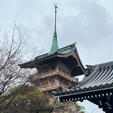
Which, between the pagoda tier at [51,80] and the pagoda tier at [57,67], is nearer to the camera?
the pagoda tier at [51,80]

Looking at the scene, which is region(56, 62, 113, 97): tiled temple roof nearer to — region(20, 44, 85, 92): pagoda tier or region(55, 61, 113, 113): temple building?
region(55, 61, 113, 113): temple building

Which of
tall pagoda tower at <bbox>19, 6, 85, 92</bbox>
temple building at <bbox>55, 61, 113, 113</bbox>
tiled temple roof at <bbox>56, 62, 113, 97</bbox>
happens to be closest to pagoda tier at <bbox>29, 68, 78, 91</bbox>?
tall pagoda tower at <bbox>19, 6, 85, 92</bbox>

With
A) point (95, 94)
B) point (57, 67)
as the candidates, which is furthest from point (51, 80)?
point (95, 94)

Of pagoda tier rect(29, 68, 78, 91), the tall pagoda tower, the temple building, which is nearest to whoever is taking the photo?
the temple building

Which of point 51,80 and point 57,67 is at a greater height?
point 57,67

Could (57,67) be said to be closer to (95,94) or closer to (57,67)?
(57,67)

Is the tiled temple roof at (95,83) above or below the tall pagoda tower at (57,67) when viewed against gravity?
below

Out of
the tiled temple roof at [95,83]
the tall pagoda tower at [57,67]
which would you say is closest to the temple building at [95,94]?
the tiled temple roof at [95,83]

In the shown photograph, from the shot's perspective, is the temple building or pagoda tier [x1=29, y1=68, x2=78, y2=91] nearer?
the temple building

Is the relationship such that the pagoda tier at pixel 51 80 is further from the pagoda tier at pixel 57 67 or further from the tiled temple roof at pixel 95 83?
the tiled temple roof at pixel 95 83

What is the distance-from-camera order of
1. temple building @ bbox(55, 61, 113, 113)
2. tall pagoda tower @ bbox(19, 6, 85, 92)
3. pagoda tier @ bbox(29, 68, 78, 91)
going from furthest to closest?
1. tall pagoda tower @ bbox(19, 6, 85, 92)
2. pagoda tier @ bbox(29, 68, 78, 91)
3. temple building @ bbox(55, 61, 113, 113)

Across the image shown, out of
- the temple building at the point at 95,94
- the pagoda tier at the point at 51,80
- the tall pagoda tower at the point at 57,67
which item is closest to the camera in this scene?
the temple building at the point at 95,94

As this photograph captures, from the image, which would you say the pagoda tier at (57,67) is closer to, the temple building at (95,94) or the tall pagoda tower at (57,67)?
the tall pagoda tower at (57,67)

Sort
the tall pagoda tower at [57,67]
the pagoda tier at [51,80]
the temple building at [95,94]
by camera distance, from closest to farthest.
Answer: the temple building at [95,94] → the pagoda tier at [51,80] → the tall pagoda tower at [57,67]
